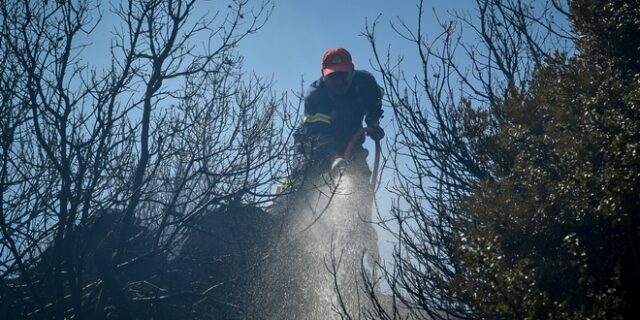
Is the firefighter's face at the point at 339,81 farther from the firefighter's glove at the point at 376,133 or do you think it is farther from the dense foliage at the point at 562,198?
the dense foliage at the point at 562,198

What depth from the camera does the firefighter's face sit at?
25.4 feet

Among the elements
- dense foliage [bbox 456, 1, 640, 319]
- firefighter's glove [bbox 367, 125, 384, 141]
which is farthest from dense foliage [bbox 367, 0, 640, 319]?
firefighter's glove [bbox 367, 125, 384, 141]

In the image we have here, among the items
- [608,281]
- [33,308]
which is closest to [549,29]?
[608,281]

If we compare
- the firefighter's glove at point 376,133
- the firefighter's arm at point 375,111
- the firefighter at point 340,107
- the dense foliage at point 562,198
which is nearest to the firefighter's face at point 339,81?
the firefighter at point 340,107

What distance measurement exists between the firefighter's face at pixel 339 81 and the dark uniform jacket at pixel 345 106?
0.23ft

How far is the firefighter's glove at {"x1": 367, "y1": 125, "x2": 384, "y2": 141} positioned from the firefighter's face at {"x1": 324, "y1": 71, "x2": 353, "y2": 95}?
2.07ft

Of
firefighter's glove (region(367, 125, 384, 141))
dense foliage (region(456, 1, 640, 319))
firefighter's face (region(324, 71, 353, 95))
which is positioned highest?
firefighter's face (region(324, 71, 353, 95))

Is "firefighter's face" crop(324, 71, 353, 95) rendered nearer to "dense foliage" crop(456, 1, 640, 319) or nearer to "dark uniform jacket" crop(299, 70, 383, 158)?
"dark uniform jacket" crop(299, 70, 383, 158)

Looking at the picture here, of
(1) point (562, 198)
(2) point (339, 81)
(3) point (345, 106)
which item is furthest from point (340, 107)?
(1) point (562, 198)

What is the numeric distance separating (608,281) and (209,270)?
5.42m

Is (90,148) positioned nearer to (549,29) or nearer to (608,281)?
(549,29)

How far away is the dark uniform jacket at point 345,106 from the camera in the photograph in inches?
310

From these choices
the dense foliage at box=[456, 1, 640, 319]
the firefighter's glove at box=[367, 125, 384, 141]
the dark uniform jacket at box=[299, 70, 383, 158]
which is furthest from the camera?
the dark uniform jacket at box=[299, 70, 383, 158]

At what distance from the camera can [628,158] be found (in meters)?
2.76
